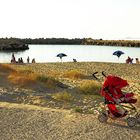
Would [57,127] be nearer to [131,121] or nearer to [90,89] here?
[131,121]

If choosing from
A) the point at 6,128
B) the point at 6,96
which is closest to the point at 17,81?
the point at 6,96

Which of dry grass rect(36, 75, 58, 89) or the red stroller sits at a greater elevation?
the red stroller

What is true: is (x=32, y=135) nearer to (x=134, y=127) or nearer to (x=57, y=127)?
(x=57, y=127)

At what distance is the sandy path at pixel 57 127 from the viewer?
994 cm

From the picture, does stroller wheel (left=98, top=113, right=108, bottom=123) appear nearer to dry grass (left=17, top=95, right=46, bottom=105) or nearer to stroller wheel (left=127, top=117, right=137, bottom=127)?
stroller wheel (left=127, top=117, right=137, bottom=127)

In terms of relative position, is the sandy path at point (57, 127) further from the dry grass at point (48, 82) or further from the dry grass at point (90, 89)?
the dry grass at point (48, 82)

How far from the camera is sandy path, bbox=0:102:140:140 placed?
391 inches

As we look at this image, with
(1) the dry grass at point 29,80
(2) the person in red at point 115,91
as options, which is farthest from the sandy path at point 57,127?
(1) the dry grass at point 29,80

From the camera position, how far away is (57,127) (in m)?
10.6

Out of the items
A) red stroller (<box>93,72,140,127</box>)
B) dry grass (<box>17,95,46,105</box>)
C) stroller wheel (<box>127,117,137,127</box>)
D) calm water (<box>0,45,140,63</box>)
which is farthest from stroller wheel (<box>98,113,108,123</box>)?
calm water (<box>0,45,140,63</box>)

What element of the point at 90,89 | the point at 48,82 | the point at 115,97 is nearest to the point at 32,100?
the point at 90,89

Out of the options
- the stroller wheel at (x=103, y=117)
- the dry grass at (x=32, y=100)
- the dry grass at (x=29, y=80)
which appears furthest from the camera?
the dry grass at (x=29, y=80)

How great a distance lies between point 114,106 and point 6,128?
8.71ft

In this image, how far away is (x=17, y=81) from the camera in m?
19.2
